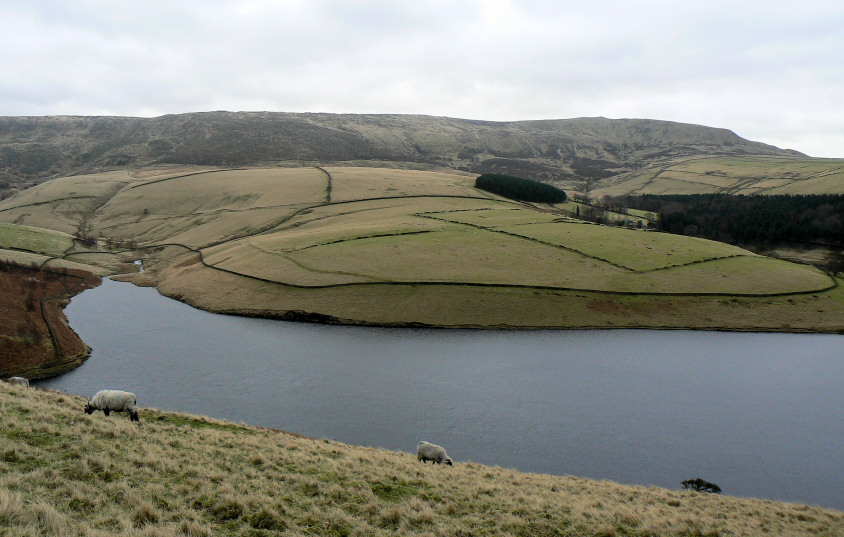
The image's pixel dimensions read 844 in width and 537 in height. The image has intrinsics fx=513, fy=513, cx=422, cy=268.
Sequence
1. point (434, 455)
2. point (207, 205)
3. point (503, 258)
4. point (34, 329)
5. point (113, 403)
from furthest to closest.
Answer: point (207, 205), point (503, 258), point (34, 329), point (434, 455), point (113, 403)

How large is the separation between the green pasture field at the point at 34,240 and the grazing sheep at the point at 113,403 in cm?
8957

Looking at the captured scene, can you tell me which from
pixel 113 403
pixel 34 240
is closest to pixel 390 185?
pixel 34 240

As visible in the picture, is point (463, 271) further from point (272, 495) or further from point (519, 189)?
point (519, 189)

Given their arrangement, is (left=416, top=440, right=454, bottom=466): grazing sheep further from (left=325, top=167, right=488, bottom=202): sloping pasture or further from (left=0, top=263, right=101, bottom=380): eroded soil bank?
(left=325, top=167, right=488, bottom=202): sloping pasture

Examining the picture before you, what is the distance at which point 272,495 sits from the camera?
15016 millimetres

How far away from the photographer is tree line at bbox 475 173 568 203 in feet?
450

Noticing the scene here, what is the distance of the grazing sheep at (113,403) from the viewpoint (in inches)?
899

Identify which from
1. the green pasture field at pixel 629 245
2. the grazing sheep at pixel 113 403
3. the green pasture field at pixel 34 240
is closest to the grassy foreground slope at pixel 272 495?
the grazing sheep at pixel 113 403

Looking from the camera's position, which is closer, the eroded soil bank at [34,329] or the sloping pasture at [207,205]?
the eroded soil bank at [34,329]

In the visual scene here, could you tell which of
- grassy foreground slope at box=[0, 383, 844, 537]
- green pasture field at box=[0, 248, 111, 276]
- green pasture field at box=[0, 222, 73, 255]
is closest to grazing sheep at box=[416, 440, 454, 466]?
grassy foreground slope at box=[0, 383, 844, 537]

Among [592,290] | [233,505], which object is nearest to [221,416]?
[233,505]

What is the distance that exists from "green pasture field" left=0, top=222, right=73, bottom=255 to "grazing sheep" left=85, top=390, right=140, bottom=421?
89566mm

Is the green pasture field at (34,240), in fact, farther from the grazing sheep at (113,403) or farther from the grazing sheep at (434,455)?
the grazing sheep at (434,455)

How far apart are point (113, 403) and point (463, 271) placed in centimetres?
5257
